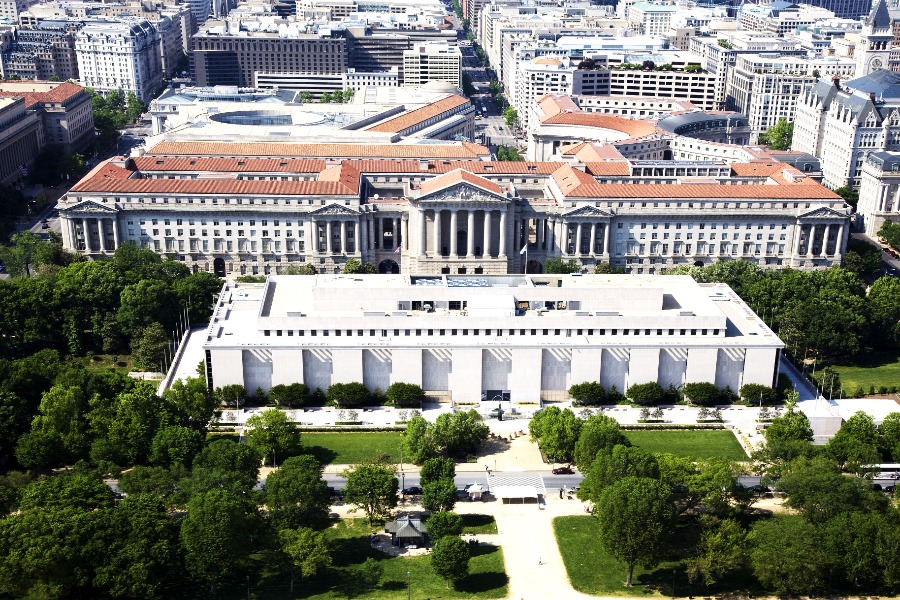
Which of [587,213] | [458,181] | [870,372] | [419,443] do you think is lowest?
[870,372]

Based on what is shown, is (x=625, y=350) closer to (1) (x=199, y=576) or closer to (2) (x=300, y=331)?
(2) (x=300, y=331)

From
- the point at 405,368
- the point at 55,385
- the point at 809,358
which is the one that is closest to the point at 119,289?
the point at 55,385

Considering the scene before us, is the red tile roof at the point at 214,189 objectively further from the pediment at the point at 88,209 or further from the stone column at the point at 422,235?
the stone column at the point at 422,235

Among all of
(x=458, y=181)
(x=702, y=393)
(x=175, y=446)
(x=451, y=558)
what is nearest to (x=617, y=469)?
(x=451, y=558)

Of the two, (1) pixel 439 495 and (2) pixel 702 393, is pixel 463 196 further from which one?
(1) pixel 439 495

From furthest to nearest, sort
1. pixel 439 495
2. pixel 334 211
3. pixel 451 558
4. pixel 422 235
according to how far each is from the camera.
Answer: pixel 334 211 < pixel 422 235 < pixel 439 495 < pixel 451 558

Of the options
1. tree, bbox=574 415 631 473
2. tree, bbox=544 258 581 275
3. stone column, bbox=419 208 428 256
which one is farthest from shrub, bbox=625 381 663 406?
stone column, bbox=419 208 428 256
